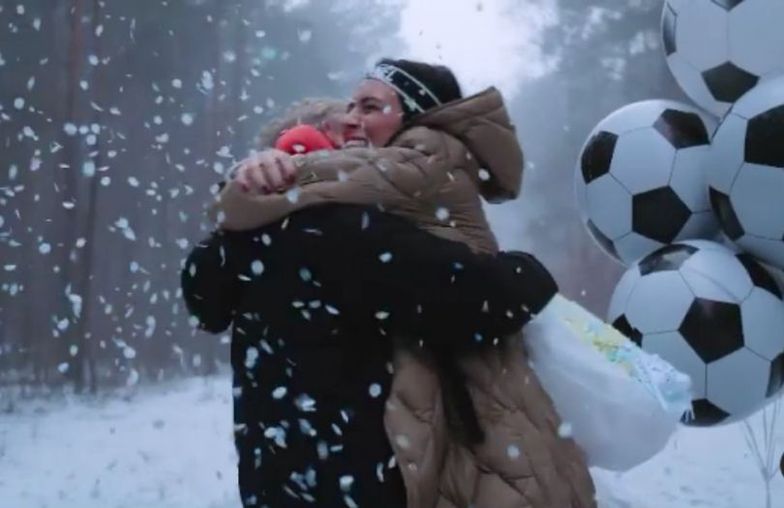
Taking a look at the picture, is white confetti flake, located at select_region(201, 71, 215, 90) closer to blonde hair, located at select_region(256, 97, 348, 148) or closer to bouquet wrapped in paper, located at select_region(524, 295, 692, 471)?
blonde hair, located at select_region(256, 97, 348, 148)

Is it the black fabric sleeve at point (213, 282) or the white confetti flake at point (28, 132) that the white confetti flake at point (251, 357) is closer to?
the black fabric sleeve at point (213, 282)

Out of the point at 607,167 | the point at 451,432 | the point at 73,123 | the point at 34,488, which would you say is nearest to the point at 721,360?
the point at 607,167

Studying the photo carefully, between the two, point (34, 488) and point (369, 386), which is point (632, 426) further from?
point (34, 488)

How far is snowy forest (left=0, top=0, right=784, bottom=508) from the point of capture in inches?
Result: 449

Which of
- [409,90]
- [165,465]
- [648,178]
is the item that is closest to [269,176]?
[409,90]

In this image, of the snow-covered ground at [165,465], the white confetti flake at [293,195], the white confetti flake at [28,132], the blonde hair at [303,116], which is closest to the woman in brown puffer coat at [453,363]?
the white confetti flake at [293,195]

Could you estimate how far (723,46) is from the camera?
2.83 m

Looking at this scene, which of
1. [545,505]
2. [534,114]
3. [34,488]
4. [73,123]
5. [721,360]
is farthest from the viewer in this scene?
[534,114]

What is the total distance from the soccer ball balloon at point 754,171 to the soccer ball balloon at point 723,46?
0.12 metres

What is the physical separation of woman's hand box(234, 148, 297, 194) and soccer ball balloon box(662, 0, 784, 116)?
1.88m

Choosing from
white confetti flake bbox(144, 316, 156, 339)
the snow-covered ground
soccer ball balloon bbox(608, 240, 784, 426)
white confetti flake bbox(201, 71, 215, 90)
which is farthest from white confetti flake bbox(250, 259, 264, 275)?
white confetti flake bbox(144, 316, 156, 339)

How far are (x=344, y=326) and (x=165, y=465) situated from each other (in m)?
6.27

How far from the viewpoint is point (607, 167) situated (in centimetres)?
305

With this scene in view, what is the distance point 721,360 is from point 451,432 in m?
1.65
